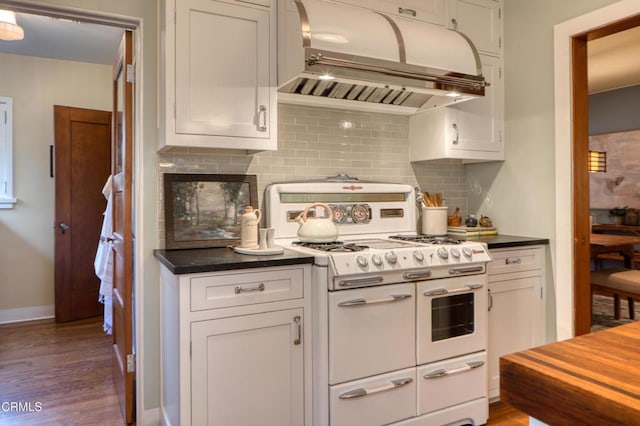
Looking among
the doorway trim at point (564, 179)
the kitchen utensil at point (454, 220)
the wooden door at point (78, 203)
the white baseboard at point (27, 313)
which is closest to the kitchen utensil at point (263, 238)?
the kitchen utensil at point (454, 220)

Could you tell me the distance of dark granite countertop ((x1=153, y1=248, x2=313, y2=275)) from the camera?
1755 mm

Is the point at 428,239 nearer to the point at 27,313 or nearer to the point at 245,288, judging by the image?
the point at 245,288

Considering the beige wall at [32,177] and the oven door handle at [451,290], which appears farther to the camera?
the beige wall at [32,177]

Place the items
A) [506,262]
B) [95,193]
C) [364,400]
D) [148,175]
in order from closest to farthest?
1. [364,400]
2. [148,175]
3. [506,262]
4. [95,193]

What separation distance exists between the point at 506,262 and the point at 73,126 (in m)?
4.09

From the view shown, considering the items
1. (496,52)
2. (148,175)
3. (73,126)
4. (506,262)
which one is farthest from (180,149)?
(73,126)

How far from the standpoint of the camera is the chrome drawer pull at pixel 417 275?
2104mm

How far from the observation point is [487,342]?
2426 mm

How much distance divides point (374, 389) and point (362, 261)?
619 millimetres

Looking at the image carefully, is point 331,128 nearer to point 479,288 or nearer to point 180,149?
point 180,149

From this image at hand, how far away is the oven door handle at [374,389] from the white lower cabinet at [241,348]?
0.18 meters

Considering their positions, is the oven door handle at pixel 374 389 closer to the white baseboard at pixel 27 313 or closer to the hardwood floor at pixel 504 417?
the hardwood floor at pixel 504 417

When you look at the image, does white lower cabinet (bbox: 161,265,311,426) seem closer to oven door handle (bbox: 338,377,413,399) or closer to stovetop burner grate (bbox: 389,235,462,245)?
oven door handle (bbox: 338,377,413,399)

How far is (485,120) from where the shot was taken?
2953 millimetres
